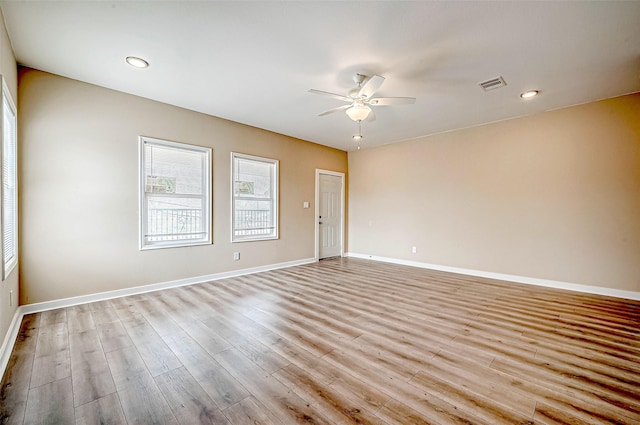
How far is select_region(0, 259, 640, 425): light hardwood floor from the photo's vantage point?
5.23ft

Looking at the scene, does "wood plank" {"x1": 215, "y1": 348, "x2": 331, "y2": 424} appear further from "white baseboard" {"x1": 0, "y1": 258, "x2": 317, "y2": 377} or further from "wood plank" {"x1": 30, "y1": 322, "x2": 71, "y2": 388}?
"white baseboard" {"x1": 0, "y1": 258, "x2": 317, "y2": 377}

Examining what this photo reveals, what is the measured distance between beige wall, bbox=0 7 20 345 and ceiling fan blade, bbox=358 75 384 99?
10.4 feet

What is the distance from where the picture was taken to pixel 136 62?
2945mm

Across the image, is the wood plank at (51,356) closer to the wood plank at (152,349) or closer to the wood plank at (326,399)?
the wood plank at (152,349)

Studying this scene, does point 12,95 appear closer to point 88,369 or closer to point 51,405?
point 88,369

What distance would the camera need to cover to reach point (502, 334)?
259 centimetres

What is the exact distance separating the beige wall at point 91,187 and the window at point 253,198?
0.95 feet

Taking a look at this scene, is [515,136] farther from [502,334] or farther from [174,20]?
[174,20]

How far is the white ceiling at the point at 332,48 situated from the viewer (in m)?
2.18

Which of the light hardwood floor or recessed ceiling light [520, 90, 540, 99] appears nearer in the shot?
the light hardwood floor

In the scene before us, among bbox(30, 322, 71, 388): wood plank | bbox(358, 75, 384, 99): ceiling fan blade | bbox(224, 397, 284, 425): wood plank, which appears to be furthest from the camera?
bbox(358, 75, 384, 99): ceiling fan blade

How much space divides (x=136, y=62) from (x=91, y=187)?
1689mm

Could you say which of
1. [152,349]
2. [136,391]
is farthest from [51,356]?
[136,391]

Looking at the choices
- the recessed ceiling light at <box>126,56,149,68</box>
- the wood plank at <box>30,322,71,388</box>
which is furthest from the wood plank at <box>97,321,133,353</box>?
the recessed ceiling light at <box>126,56,149,68</box>
